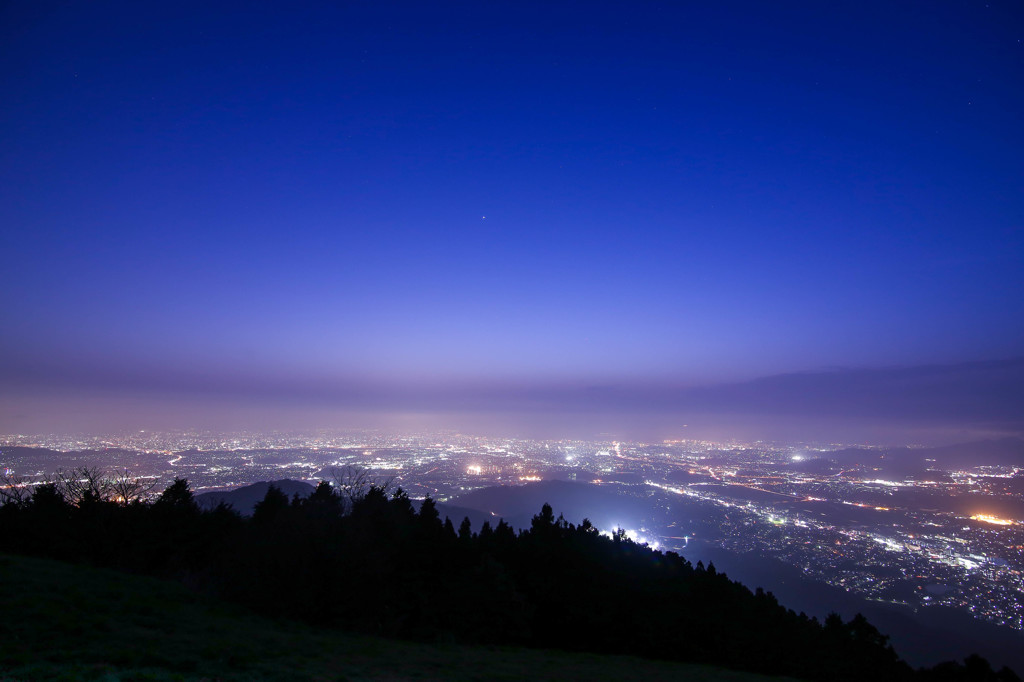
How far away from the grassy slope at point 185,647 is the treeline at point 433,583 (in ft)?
9.18

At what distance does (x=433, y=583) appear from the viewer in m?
24.1

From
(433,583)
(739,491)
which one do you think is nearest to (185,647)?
(433,583)

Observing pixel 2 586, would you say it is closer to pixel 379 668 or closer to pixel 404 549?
pixel 379 668

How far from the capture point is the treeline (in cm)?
1881

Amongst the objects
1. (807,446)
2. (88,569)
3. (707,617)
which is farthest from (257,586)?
(807,446)

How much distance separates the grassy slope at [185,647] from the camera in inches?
356

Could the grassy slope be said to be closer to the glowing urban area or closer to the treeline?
the treeline

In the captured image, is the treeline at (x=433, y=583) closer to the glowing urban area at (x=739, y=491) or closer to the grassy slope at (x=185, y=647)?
the grassy slope at (x=185, y=647)

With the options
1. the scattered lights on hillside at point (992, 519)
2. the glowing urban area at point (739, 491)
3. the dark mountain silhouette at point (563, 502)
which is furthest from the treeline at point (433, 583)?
the scattered lights on hillside at point (992, 519)

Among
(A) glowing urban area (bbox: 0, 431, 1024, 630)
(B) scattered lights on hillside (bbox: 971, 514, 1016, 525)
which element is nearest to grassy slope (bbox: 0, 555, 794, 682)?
(A) glowing urban area (bbox: 0, 431, 1024, 630)

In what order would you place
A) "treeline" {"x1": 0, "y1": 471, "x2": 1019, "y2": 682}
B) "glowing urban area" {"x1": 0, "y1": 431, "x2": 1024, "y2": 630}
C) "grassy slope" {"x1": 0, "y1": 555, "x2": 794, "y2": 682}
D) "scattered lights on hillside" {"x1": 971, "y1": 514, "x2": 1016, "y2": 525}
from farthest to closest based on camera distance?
"scattered lights on hillside" {"x1": 971, "y1": 514, "x2": 1016, "y2": 525} → "glowing urban area" {"x1": 0, "y1": 431, "x2": 1024, "y2": 630} → "treeline" {"x1": 0, "y1": 471, "x2": 1019, "y2": 682} → "grassy slope" {"x1": 0, "y1": 555, "x2": 794, "y2": 682}

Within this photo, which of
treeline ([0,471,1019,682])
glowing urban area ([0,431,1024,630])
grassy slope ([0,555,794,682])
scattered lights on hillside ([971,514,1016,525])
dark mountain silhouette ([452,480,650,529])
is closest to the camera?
grassy slope ([0,555,794,682])

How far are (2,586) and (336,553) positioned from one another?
10227 mm

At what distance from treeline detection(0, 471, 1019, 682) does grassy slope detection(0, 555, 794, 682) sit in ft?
9.18
